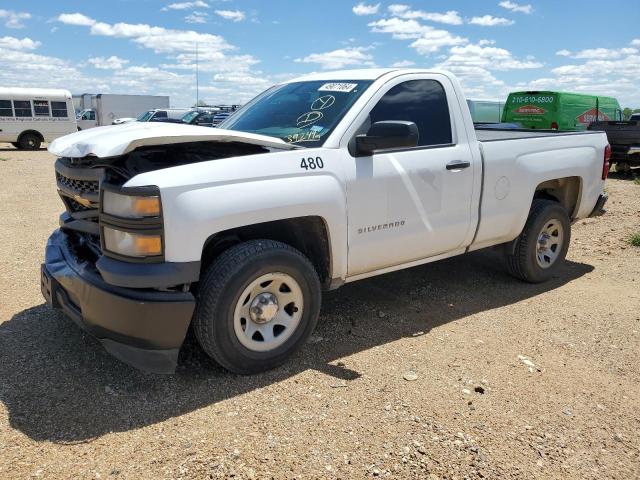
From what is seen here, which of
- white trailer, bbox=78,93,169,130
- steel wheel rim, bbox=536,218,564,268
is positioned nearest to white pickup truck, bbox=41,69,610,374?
steel wheel rim, bbox=536,218,564,268

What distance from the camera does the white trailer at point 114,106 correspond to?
35.5 meters

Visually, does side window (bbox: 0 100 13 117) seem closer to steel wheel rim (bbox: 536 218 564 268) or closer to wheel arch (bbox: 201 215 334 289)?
wheel arch (bbox: 201 215 334 289)

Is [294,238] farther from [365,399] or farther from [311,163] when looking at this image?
[365,399]

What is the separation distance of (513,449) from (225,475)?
143 centimetres

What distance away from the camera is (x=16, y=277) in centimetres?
529

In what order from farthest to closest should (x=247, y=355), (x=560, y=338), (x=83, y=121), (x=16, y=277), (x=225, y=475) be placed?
(x=83, y=121) → (x=16, y=277) → (x=560, y=338) → (x=247, y=355) → (x=225, y=475)

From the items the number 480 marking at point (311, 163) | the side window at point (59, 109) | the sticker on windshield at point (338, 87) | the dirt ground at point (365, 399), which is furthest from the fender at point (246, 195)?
the side window at point (59, 109)

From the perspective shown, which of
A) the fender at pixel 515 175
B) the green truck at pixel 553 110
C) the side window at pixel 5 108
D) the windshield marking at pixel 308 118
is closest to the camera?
the windshield marking at pixel 308 118

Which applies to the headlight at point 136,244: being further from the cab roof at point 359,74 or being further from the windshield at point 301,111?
the cab roof at point 359,74

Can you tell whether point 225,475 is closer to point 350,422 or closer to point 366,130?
point 350,422

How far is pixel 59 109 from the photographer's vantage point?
2420cm

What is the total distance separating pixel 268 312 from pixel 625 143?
13.0 metres

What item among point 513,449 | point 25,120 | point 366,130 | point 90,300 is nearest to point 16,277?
point 90,300

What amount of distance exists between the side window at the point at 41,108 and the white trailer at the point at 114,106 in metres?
10.9
